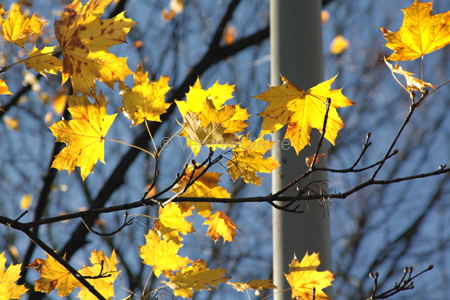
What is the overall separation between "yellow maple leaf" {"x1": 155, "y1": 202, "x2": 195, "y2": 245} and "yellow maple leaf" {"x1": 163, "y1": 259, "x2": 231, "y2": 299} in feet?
0.39

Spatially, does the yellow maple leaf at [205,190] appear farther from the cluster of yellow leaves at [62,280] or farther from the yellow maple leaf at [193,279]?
the cluster of yellow leaves at [62,280]

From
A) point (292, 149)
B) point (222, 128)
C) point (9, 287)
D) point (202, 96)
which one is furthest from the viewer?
point (292, 149)

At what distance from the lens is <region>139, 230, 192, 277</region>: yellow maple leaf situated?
132 cm

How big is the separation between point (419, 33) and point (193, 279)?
1038 mm

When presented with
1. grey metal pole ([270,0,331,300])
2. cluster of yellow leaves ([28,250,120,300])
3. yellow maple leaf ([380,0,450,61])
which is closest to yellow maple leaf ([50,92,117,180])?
cluster of yellow leaves ([28,250,120,300])

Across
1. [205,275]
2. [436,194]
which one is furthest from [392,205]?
[205,275]

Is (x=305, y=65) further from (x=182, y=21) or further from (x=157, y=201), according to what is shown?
(x=182, y=21)

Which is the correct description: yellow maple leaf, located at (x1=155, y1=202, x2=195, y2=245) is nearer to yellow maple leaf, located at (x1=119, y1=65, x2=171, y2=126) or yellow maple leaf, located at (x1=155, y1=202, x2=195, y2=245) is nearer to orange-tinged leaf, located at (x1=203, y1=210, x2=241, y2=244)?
orange-tinged leaf, located at (x1=203, y1=210, x2=241, y2=244)

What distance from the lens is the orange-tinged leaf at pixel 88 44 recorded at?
1116mm

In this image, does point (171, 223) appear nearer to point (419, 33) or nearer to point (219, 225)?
point (219, 225)

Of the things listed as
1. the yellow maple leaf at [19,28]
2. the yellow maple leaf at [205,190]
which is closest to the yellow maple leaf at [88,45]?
the yellow maple leaf at [19,28]

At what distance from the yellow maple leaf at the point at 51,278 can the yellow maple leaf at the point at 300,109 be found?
0.86m

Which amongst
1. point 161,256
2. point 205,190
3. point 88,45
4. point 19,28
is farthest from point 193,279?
point 19,28

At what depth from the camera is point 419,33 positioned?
1.02 meters
